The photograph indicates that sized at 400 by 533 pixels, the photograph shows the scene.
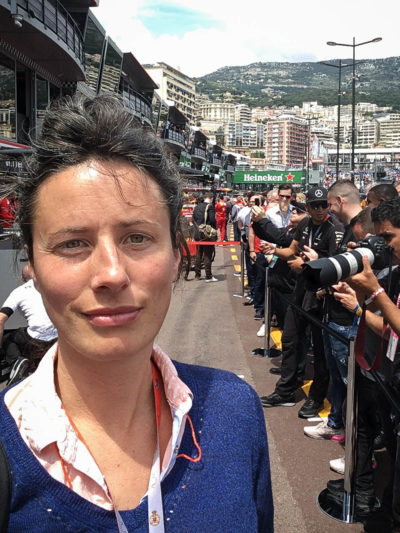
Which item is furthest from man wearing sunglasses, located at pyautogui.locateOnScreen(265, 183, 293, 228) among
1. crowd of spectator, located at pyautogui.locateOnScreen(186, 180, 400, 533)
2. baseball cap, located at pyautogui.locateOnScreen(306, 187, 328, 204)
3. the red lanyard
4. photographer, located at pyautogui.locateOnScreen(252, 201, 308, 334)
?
the red lanyard

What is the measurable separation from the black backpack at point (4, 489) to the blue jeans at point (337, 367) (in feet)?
11.8

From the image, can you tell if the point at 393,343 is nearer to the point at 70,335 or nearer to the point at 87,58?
the point at 70,335

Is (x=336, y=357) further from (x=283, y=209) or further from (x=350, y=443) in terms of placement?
(x=283, y=209)

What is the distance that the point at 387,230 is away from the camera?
3.37m

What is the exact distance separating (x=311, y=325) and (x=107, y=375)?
14.4 feet

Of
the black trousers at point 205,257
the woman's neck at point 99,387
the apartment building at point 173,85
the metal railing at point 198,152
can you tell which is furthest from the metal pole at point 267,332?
the apartment building at point 173,85

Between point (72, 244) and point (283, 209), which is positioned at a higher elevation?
point (283, 209)

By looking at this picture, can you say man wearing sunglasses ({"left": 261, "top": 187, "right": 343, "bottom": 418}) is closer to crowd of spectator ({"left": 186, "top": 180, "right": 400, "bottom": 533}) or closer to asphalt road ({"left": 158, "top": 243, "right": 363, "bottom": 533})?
crowd of spectator ({"left": 186, "top": 180, "right": 400, "bottom": 533})

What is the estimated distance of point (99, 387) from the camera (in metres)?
1.20

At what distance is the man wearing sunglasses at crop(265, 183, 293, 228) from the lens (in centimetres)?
834

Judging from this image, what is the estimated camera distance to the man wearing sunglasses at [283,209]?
834cm

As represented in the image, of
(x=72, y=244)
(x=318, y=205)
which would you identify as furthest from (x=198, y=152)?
(x=72, y=244)

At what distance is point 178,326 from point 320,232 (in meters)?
4.34

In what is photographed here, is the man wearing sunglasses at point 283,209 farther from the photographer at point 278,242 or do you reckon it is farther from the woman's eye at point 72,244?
the woman's eye at point 72,244
